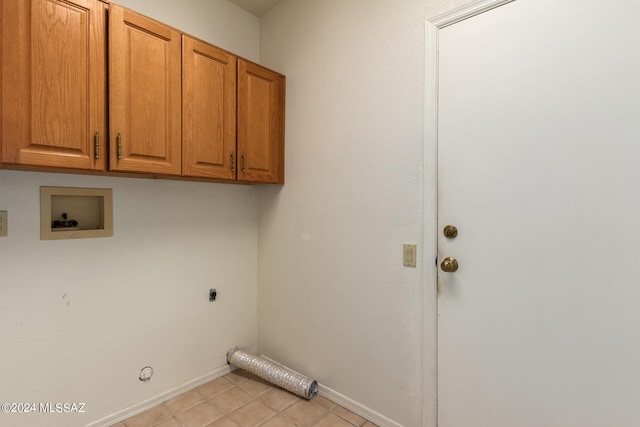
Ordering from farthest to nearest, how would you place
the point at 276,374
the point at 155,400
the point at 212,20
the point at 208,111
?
the point at 212,20
the point at 276,374
the point at 155,400
the point at 208,111

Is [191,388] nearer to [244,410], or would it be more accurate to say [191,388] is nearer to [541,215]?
[244,410]

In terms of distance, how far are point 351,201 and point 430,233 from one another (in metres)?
0.50

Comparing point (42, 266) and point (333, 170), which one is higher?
point (333, 170)

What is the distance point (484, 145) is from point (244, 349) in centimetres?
210

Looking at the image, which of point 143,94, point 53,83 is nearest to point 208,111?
point 143,94

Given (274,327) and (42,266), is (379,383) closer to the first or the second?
(274,327)

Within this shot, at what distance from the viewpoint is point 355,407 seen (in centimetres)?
175

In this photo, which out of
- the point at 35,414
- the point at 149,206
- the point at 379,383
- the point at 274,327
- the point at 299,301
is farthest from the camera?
the point at 274,327

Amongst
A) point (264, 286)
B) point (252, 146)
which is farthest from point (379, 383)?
point (252, 146)

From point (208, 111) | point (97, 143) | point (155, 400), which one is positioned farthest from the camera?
point (155, 400)

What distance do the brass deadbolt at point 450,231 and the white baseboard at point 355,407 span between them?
103cm

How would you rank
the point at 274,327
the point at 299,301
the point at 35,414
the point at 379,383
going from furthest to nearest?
the point at 274,327, the point at 299,301, the point at 379,383, the point at 35,414

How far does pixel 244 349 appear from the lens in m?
2.31

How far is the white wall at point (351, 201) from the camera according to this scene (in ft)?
5.04
